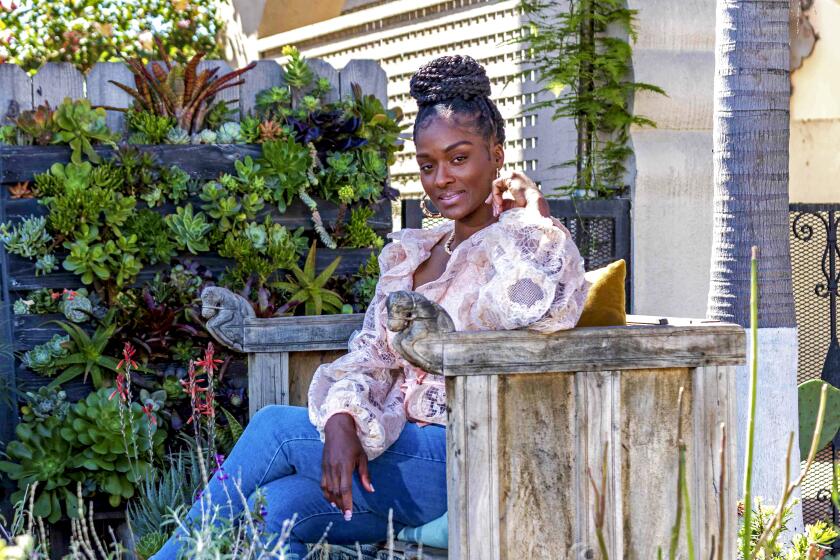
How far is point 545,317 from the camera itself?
2.40 m

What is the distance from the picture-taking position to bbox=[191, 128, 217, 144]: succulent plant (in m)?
4.52

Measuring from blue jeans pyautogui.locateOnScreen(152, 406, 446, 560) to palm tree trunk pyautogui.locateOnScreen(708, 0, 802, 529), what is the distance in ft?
5.37

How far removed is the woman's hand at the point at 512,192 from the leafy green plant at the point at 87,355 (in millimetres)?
2073

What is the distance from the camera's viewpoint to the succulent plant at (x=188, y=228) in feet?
14.7

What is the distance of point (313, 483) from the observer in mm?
2744

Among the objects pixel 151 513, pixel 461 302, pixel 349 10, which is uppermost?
pixel 349 10

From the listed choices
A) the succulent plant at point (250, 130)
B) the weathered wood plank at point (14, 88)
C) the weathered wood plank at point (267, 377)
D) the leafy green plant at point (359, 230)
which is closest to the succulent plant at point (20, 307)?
the weathered wood plank at point (14, 88)

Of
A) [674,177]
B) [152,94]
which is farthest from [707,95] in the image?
[152,94]

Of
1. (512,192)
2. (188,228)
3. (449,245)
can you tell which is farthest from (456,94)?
(188,228)

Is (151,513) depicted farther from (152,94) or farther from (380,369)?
(152,94)

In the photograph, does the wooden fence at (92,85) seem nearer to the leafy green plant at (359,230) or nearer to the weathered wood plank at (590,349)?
the leafy green plant at (359,230)

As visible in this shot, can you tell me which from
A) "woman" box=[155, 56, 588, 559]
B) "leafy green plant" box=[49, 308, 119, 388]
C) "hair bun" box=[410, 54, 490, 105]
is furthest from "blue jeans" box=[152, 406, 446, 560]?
"leafy green plant" box=[49, 308, 119, 388]

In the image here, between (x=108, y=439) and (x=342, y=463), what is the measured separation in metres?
1.87

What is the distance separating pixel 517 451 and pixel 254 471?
73 centimetres
